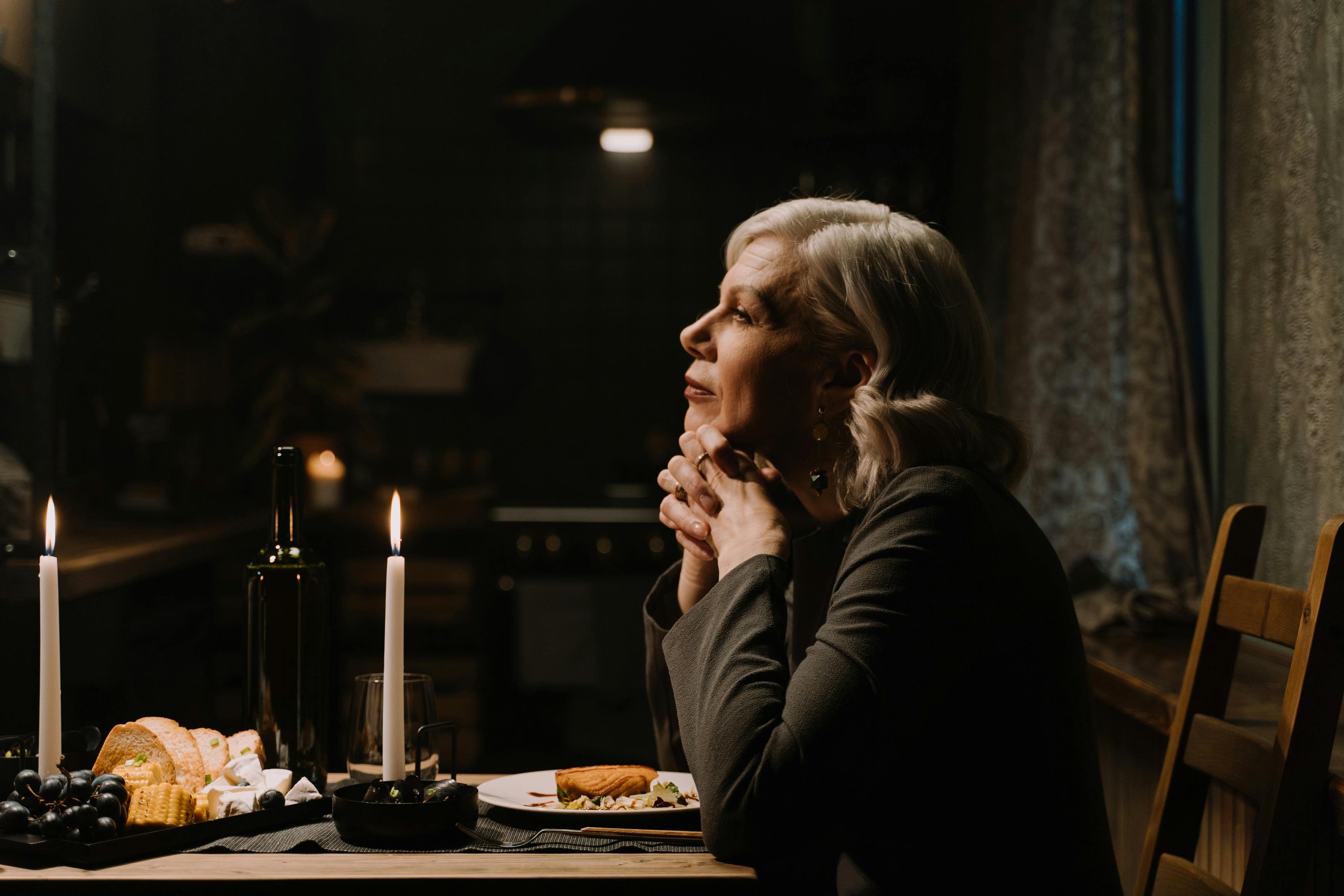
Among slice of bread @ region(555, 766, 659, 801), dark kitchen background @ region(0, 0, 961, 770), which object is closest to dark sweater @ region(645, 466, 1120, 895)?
slice of bread @ region(555, 766, 659, 801)

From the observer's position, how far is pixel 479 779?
128cm

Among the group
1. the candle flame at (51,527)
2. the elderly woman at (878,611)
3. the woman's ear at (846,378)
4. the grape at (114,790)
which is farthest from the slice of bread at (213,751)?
the woman's ear at (846,378)

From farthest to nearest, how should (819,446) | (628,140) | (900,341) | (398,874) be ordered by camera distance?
(628,140), (819,446), (900,341), (398,874)

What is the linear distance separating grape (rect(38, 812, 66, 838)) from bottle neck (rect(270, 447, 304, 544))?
1.09 feet

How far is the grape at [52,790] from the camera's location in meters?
0.99

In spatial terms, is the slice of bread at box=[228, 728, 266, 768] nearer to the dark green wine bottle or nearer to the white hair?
the dark green wine bottle

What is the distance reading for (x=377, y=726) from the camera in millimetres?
1094

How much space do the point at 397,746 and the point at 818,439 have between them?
23.4 inches

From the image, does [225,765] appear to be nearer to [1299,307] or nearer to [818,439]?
[818,439]

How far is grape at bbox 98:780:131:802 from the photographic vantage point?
3.17 ft

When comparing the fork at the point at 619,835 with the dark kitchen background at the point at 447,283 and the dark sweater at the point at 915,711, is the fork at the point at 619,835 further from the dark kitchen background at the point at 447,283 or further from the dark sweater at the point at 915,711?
the dark kitchen background at the point at 447,283

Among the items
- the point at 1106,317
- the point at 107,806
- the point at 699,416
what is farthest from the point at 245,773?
the point at 1106,317

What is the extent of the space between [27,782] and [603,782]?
0.51m

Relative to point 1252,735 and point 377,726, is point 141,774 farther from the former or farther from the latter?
point 1252,735
